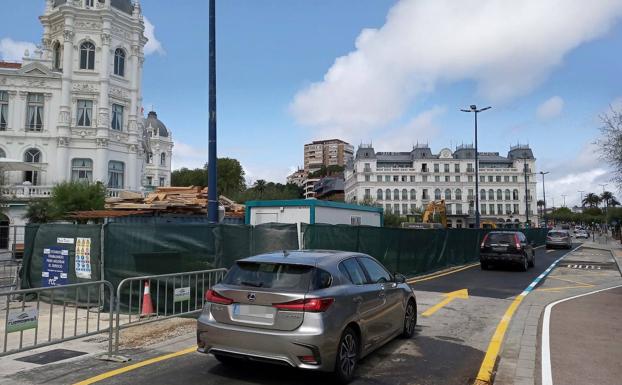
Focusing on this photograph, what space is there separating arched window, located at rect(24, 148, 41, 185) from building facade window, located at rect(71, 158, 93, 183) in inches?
104

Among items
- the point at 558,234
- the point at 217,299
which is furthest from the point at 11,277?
the point at 558,234

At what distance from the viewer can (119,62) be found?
40.5 meters

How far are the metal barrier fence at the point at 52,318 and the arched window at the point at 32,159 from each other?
29.2 meters

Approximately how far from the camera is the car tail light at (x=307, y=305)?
5.34m

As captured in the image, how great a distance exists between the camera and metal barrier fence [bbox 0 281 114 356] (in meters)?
6.00

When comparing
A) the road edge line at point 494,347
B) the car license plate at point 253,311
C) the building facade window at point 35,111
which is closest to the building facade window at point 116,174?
the building facade window at point 35,111

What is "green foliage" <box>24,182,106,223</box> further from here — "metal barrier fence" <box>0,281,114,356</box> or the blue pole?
the blue pole

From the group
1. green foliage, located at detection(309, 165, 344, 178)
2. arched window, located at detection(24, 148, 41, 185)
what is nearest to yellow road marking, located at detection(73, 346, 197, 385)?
arched window, located at detection(24, 148, 41, 185)

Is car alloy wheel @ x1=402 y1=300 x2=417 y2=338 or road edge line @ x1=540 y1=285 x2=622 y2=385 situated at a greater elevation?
car alloy wheel @ x1=402 y1=300 x2=417 y2=338

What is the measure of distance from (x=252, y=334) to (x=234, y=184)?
84474 millimetres

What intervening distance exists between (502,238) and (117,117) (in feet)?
106

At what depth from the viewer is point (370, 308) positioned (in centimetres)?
636

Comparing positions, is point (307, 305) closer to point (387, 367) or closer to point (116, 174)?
point (387, 367)

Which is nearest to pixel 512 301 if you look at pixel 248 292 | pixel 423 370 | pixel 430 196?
pixel 423 370
